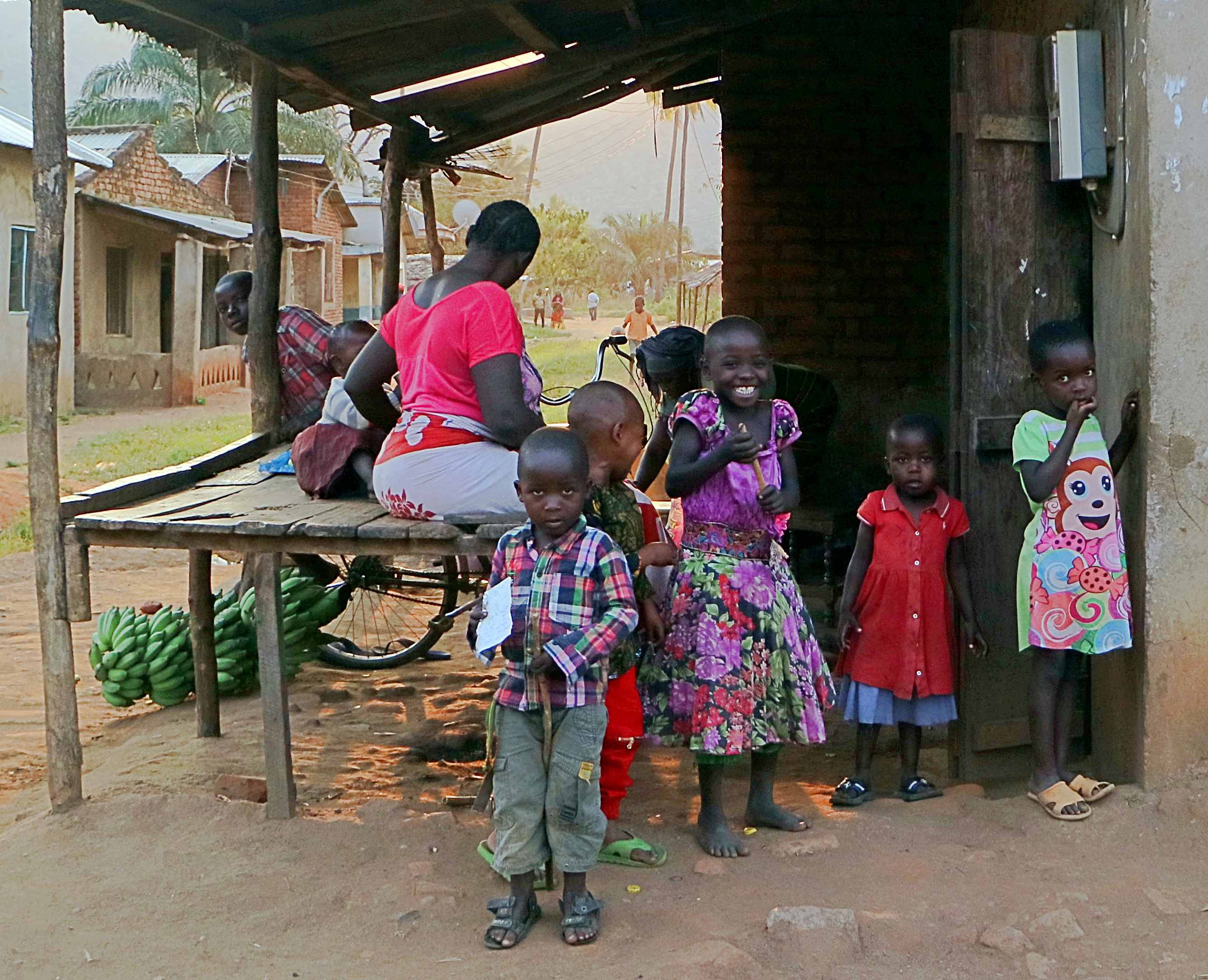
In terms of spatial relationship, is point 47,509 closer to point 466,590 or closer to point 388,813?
point 388,813

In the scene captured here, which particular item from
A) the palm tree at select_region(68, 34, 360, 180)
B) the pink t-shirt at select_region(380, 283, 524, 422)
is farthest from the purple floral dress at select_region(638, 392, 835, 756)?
the palm tree at select_region(68, 34, 360, 180)

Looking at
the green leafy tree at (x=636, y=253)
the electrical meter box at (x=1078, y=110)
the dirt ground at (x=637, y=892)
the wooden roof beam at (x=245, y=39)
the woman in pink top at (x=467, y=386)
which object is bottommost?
the dirt ground at (x=637, y=892)

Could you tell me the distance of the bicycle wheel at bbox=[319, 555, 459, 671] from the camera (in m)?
6.18

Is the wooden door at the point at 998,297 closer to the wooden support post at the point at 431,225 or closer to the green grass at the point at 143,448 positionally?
the wooden support post at the point at 431,225

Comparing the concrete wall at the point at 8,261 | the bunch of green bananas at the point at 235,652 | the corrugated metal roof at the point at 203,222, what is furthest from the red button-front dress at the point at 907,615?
the corrugated metal roof at the point at 203,222

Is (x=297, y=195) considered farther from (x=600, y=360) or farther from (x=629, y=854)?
(x=629, y=854)

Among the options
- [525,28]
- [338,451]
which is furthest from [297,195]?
[338,451]

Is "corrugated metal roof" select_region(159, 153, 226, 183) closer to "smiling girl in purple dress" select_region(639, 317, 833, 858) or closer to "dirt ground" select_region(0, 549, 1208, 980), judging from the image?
"dirt ground" select_region(0, 549, 1208, 980)

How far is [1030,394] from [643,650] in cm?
153

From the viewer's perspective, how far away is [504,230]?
405 centimetres

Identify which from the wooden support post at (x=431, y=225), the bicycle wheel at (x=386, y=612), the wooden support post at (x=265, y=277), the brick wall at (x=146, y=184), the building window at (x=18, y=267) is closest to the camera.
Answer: the wooden support post at (x=265, y=277)

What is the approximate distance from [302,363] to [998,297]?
10.4 ft

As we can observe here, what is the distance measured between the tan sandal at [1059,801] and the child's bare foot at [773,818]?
69 centimetres

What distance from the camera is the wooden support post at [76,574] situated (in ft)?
13.8
